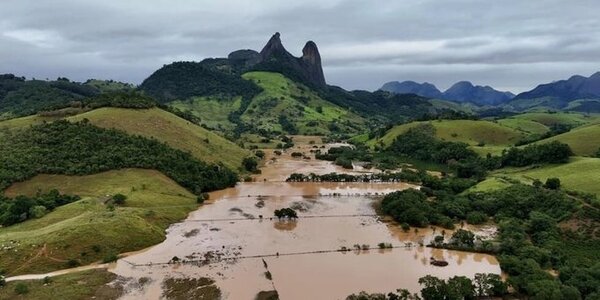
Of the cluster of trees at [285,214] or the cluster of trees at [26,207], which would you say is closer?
the cluster of trees at [26,207]

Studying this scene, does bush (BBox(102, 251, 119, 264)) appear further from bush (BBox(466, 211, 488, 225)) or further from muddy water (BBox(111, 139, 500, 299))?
bush (BBox(466, 211, 488, 225))

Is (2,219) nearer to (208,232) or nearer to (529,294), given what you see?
(208,232)

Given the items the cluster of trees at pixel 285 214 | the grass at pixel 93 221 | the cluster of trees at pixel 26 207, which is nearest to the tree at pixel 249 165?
the grass at pixel 93 221

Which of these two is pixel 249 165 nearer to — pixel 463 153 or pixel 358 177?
pixel 358 177

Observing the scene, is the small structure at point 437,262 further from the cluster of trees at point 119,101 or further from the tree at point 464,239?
the cluster of trees at point 119,101

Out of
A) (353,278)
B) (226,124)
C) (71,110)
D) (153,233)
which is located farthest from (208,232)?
(226,124)

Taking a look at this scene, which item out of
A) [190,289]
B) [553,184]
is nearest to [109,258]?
[190,289]
